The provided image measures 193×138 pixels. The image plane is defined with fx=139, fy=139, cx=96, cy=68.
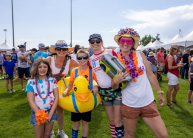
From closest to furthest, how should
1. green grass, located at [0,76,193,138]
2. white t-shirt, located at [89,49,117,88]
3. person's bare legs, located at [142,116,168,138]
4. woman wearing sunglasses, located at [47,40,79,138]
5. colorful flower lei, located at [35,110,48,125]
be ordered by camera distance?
person's bare legs, located at [142,116,168,138], colorful flower lei, located at [35,110,48,125], white t-shirt, located at [89,49,117,88], woman wearing sunglasses, located at [47,40,79,138], green grass, located at [0,76,193,138]

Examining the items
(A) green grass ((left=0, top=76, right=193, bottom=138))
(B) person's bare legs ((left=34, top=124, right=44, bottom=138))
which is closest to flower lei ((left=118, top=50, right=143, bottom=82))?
(B) person's bare legs ((left=34, top=124, right=44, bottom=138))

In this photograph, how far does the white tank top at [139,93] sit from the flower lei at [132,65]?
5 centimetres

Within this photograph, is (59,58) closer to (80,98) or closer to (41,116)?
(80,98)

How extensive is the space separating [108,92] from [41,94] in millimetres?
1012

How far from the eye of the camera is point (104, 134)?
3.10m

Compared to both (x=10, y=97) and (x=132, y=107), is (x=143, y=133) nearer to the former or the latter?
(x=132, y=107)

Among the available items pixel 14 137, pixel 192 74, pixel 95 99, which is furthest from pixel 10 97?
pixel 192 74

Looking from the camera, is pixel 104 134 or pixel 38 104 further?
pixel 104 134

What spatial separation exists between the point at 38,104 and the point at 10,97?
4.54 meters

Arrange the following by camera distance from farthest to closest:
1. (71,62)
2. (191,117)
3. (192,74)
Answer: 1. (192,74)
2. (191,117)
3. (71,62)

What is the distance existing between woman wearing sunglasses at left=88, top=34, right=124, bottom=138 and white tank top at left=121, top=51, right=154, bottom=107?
202 mm

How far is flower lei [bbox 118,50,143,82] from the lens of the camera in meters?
1.87

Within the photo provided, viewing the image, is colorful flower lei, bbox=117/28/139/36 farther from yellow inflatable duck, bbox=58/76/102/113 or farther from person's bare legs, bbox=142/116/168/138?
person's bare legs, bbox=142/116/168/138

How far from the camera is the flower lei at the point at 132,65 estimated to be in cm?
187
